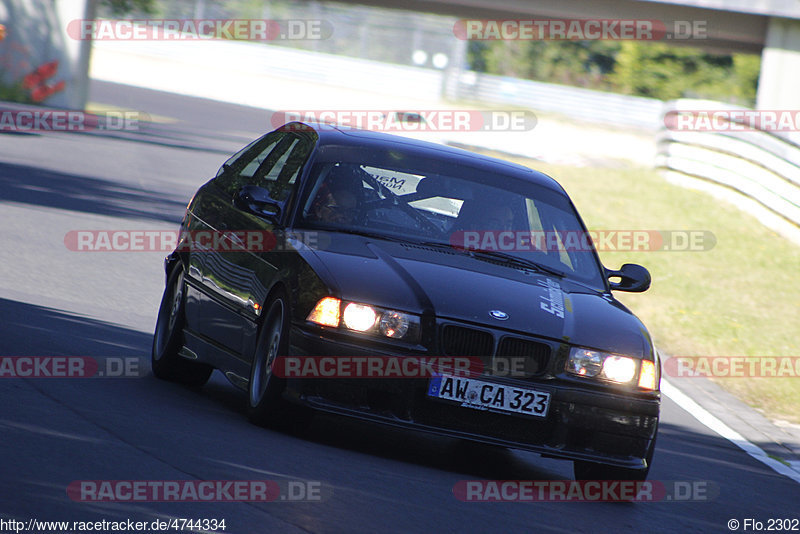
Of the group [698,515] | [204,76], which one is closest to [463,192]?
[698,515]

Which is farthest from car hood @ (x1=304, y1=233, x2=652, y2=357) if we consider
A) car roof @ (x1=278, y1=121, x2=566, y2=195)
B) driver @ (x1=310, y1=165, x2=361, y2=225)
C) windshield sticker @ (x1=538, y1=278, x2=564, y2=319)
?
car roof @ (x1=278, y1=121, x2=566, y2=195)

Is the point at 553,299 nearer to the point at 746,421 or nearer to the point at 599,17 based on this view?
the point at 746,421

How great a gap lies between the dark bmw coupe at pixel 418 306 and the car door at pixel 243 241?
Result: 16 millimetres

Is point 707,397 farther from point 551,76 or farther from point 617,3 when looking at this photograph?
point 551,76

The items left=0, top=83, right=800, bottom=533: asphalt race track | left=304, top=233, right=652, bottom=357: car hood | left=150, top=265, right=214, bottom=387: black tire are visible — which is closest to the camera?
left=0, top=83, right=800, bottom=533: asphalt race track

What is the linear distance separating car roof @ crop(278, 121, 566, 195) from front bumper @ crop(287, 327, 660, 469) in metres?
1.73

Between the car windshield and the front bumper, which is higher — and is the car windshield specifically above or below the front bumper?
above

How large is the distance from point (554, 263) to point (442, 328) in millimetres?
1387

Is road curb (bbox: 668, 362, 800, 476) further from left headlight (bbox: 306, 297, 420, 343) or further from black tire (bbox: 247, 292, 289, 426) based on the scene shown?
black tire (bbox: 247, 292, 289, 426)

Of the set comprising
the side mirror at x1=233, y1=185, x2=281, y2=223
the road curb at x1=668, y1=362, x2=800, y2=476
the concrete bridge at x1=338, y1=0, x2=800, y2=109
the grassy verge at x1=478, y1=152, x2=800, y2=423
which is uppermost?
the side mirror at x1=233, y1=185, x2=281, y2=223

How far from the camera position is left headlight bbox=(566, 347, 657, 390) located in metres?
6.45

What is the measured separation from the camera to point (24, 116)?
103 feet

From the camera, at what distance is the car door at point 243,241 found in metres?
7.11

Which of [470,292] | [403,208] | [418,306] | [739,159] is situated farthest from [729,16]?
[418,306]
